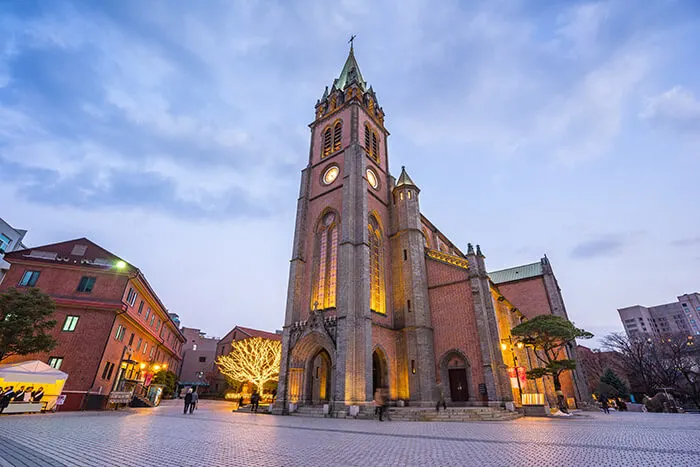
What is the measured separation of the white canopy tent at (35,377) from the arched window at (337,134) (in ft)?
86.3

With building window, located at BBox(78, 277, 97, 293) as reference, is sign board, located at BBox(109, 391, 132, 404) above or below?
below

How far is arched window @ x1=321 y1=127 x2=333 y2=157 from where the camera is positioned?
33331 millimetres

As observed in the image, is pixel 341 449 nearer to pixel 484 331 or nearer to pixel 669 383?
pixel 484 331

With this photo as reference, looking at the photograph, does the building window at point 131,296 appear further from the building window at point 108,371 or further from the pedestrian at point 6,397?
the pedestrian at point 6,397

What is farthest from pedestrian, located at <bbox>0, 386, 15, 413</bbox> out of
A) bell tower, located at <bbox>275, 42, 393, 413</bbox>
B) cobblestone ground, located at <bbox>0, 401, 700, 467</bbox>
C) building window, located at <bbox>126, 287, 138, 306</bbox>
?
bell tower, located at <bbox>275, 42, 393, 413</bbox>

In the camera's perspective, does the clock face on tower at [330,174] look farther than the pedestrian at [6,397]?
Yes

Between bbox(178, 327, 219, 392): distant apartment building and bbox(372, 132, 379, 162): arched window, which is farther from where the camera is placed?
bbox(178, 327, 219, 392): distant apartment building

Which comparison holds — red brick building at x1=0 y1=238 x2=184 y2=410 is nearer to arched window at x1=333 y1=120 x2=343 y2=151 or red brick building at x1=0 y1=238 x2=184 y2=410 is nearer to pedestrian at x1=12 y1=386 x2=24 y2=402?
pedestrian at x1=12 y1=386 x2=24 y2=402

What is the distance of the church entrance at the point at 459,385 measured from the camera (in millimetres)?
22938

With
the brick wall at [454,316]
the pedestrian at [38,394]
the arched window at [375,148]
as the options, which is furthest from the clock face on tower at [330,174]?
the pedestrian at [38,394]

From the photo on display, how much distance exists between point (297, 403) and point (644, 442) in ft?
61.0

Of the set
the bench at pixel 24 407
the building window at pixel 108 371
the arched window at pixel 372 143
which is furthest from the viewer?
the arched window at pixel 372 143

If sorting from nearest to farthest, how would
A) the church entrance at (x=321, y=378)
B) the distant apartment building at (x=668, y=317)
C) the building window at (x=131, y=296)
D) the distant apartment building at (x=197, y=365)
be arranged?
1. the church entrance at (x=321, y=378)
2. the building window at (x=131, y=296)
3. the distant apartment building at (x=197, y=365)
4. the distant apartment building at (x=668, y=317)

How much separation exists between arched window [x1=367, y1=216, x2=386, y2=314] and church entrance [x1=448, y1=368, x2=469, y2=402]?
22.0 feet
